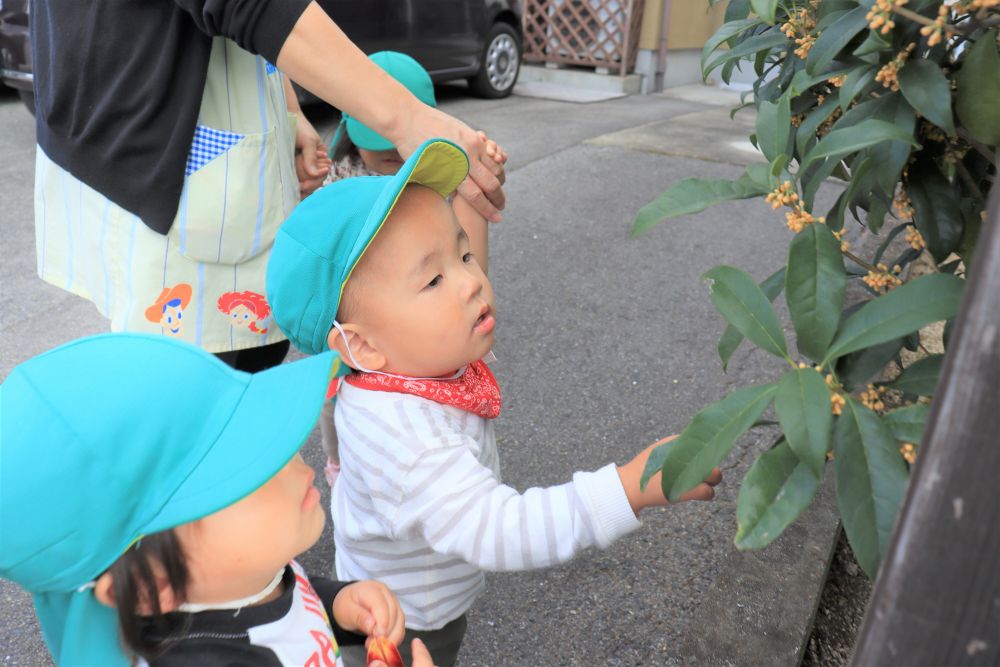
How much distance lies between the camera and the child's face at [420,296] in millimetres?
1364

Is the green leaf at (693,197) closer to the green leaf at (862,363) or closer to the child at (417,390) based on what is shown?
the green leaf at (862,363)

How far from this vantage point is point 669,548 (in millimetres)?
2428

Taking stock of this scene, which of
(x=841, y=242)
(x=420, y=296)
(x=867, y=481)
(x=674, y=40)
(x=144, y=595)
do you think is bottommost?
(x=674, y=40)

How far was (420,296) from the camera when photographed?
1.37 metres

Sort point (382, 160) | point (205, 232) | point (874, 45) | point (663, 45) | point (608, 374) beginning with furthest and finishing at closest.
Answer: point (663, 45) → point (608, 374) → point (382, 160) → point (205, 232) → point (874, 45)

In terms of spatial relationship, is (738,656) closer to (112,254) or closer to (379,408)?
(379,408)

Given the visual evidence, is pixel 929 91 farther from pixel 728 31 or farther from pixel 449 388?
pixel 449 388

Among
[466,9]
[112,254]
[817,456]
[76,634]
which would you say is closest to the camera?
[817,456]

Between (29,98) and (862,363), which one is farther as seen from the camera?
(29,98)

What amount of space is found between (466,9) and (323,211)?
7.23 m

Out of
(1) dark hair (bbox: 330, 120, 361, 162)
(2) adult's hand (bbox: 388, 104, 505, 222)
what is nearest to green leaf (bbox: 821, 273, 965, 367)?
(2) adult's hand (bbox: 388, 104, 505, 222)

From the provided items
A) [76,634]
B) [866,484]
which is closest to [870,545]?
[866,484]

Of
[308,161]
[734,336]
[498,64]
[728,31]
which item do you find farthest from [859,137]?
[498,64]

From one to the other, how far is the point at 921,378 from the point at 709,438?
0.84 feet
